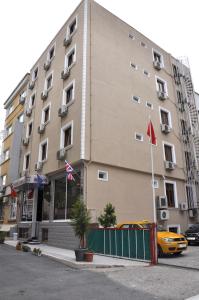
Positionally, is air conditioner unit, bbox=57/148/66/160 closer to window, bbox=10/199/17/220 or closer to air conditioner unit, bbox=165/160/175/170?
air conditioner unit, bbox=165/160/175/170

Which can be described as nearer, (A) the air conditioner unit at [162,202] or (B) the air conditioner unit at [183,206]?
(A) the air conditioner unit at [162,202]

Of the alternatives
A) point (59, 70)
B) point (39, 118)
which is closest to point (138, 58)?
point (59, 70)

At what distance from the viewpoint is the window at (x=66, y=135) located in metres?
18.5

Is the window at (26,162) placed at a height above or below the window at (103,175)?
above

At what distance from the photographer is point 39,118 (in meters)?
24.2

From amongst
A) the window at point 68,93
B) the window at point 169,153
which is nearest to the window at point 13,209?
the window at point 68,93

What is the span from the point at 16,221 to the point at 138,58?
18.5m

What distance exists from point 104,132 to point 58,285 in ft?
38.1

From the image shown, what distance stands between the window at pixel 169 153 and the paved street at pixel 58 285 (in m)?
14.5

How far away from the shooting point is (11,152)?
26750 mm

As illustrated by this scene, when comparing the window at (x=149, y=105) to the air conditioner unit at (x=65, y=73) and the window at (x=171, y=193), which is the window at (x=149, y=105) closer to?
the window at (x=171, y=193)

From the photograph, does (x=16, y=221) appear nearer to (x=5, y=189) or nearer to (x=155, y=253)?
(x=5, y=189)

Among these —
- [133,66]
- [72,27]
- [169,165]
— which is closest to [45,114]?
[72,27]

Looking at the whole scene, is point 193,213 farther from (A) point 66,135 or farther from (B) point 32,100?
(B) point 32,100
